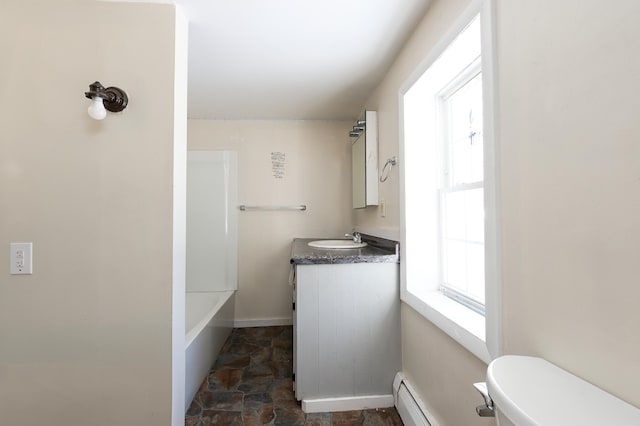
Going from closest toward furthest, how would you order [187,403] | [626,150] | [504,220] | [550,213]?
[626,150] → [550,213] → [504,220] → [187,403]

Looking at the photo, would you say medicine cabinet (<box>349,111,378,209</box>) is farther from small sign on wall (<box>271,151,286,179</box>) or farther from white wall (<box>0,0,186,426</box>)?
white wall (<box>0,0,186,426</box>)

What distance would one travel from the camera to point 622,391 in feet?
1.69

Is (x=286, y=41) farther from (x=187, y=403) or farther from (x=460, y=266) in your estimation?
(x=187, y=403)

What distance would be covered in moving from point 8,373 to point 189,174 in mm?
1866

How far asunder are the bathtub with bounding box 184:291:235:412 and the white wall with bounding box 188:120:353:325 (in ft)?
0.90

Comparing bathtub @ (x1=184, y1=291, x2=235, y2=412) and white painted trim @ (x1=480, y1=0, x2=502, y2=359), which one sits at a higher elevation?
white painted trim @ (x1=480, y1=0, x2=502, y2=359)

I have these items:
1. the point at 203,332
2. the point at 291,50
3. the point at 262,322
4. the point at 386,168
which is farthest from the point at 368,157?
the point at 262,322

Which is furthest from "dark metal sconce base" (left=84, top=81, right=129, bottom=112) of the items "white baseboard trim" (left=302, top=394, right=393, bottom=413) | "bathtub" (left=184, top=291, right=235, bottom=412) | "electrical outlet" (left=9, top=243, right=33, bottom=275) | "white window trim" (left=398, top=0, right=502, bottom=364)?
"white baseboard trim" (left=302, top=394, right=393, bottom=413)

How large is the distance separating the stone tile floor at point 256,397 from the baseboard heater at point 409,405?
0.08 m

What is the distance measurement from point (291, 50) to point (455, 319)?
169 cm

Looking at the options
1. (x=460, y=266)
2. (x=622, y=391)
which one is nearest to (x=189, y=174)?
(x=460, y=266)

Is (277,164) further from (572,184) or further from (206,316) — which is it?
(572,184)

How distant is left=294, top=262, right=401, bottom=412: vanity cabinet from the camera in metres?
1.50

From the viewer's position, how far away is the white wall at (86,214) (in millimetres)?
1104
